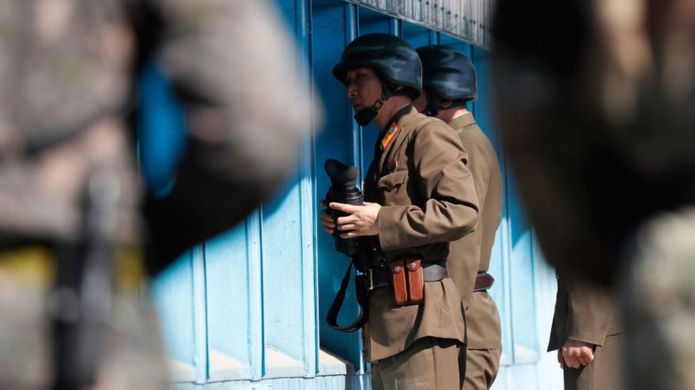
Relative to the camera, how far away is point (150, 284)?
1.96m

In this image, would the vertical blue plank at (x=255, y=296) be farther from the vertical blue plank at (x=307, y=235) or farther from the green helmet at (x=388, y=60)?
the green helmet at (x=388, y=60)

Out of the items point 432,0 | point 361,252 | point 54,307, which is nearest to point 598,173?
point 54,307

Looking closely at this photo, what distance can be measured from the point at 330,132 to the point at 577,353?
121 inches

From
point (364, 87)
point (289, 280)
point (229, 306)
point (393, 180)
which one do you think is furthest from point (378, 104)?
point (289, 280)

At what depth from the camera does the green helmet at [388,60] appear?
6.12 metres

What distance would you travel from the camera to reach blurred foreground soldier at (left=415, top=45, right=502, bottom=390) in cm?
635

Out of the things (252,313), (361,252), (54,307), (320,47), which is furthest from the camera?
(320,47)

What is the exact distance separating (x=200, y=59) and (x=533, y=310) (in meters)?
9.26

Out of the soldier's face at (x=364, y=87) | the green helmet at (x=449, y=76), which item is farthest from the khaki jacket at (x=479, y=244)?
the soldier's face at (x=364, y=87)

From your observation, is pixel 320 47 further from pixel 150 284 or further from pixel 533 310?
pixel 150 284

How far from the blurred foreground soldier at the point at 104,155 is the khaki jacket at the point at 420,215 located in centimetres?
377

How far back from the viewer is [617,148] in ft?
5.33

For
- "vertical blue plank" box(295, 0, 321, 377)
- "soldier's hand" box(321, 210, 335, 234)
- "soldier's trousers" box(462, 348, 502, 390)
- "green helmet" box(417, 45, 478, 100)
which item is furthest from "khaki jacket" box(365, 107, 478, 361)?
"vertical blue plank" box(295, 0, 321, 377)

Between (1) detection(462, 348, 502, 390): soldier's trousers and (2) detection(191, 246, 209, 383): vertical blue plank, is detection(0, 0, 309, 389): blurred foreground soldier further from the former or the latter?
(2) detection(191, 246, 209, 383): vertical blue plank
